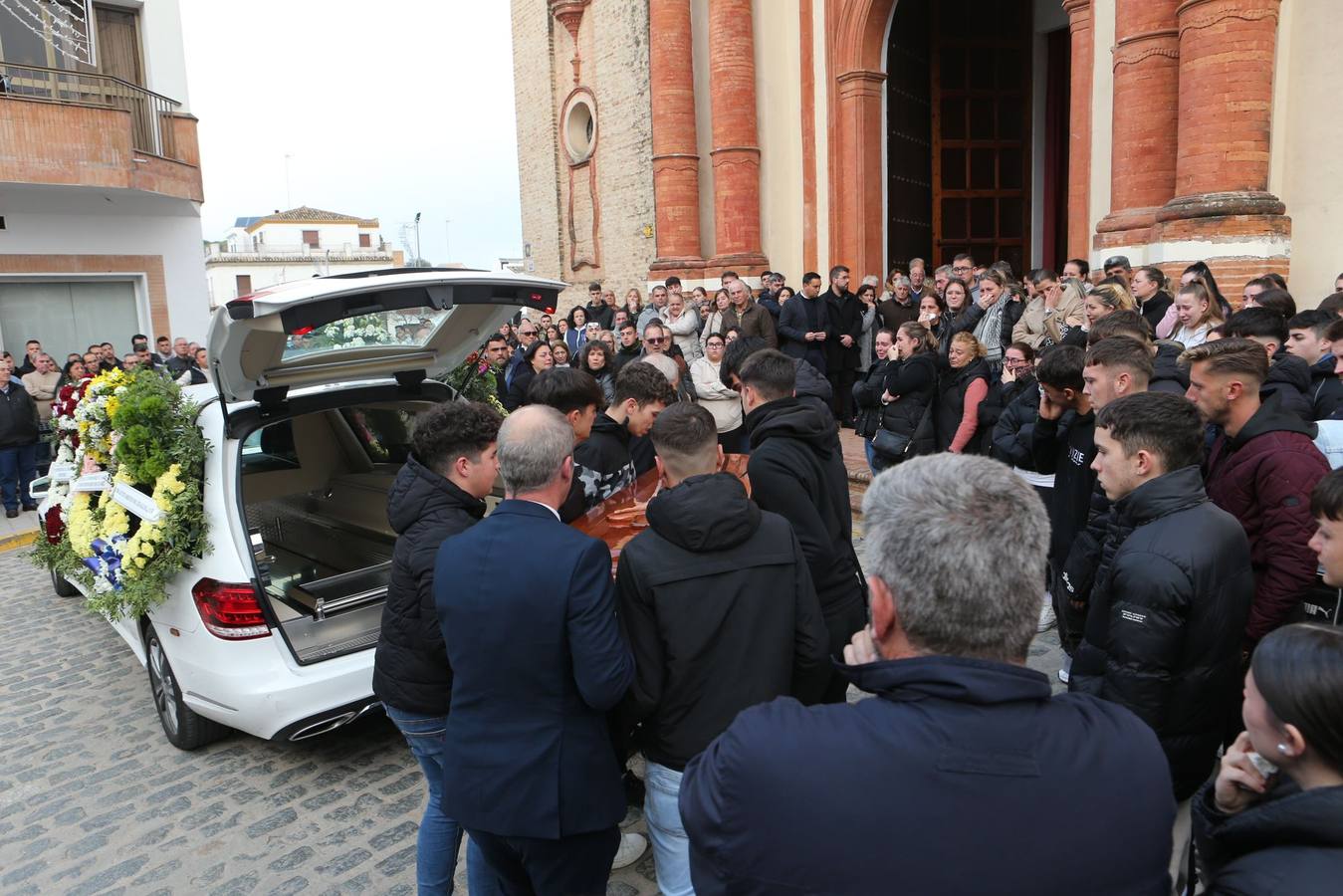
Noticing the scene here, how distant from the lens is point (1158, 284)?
23.2 ft

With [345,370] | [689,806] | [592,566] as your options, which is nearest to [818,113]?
[345,370]

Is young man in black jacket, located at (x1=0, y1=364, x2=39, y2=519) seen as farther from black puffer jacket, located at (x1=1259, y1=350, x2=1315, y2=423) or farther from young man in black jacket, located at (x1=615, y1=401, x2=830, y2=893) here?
black puffer jacket, located at (x1=1259, y1=350, x2=1315, y2=423)

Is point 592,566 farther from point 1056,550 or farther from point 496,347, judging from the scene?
point 496,347

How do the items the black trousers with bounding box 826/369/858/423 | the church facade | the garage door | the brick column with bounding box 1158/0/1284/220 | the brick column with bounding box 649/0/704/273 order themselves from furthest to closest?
the garage door → the brick column with bounding box 649/0/704/273 → the church facade → the black trousers with bounding box 826/369/858/423 → the brick column with bounding box 1158/0/1284/220

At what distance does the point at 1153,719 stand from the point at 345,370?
4.20m

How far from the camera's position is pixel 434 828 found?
3.02m

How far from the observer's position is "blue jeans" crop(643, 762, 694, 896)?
8.82ft

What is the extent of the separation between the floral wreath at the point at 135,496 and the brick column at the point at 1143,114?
868cm

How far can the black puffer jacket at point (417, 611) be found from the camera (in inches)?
113

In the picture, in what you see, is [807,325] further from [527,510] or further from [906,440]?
[527,510]

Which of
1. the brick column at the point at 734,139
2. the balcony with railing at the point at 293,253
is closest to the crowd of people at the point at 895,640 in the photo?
the brick column at the point at 734,139

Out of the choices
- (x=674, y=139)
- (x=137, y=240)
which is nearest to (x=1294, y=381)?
(x=674, y=139)

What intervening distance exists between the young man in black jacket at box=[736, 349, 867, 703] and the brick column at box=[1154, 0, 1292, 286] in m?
6.59

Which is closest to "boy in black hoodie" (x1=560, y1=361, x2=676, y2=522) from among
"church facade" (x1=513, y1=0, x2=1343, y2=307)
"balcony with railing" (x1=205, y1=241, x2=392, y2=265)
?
"church facade" (x1=513, y1=0, x2=1343, y2=307)
